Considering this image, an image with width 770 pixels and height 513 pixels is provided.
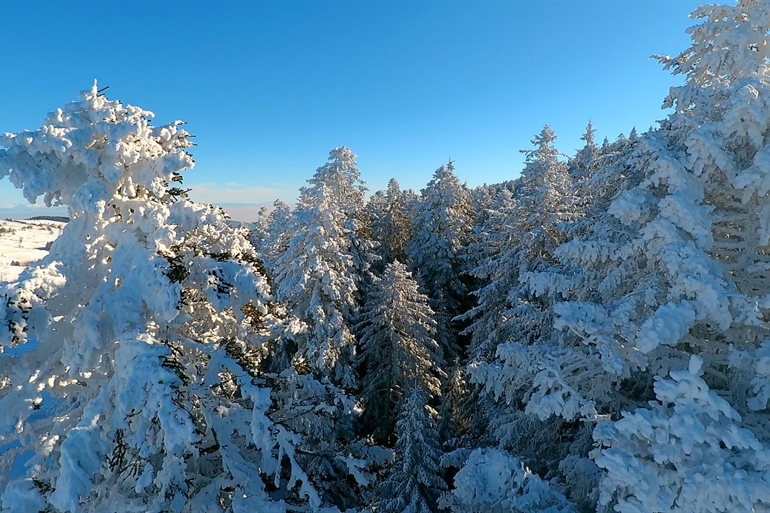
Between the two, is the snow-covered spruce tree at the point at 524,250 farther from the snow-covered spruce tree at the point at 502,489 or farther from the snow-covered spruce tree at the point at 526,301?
the snow-covered spruce tree at the point at 502,489

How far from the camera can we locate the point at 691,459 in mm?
4371

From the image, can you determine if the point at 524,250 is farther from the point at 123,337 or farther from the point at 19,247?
the point at 19,247

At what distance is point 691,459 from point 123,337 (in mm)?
6731

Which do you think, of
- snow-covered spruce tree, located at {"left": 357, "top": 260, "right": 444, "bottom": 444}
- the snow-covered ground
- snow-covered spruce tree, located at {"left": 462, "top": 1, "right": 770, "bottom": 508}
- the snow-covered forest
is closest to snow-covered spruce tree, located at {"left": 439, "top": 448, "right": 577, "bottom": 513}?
the snow-covered forest

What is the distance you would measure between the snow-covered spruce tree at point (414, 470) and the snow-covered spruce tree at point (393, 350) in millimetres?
4098

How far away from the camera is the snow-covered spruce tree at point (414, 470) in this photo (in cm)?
1227

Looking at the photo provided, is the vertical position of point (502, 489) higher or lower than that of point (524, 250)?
lower

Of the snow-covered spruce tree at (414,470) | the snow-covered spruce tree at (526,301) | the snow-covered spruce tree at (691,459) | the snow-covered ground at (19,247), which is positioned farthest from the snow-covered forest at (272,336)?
the snow-covered ground at (19,247)

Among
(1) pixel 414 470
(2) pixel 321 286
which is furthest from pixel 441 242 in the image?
(1) pixel 414 470

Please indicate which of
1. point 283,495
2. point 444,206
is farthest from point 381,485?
point 444,206

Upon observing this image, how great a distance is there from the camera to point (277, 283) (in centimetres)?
1756

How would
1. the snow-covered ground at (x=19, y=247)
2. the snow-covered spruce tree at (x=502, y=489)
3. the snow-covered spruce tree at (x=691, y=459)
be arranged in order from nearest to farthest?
the snow-covered spruce tree at (x=691, y=459)
the snow-covered spruce tree at (x=502, y=489)
the snow-covered ground at (x=19, y=247)

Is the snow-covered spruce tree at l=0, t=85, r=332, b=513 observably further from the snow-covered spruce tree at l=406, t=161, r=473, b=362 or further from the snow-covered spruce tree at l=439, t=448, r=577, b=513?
the snow-covered spruce tree at l=406, t=161, r=473, b=362

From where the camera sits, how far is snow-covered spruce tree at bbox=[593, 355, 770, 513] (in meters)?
4.02
